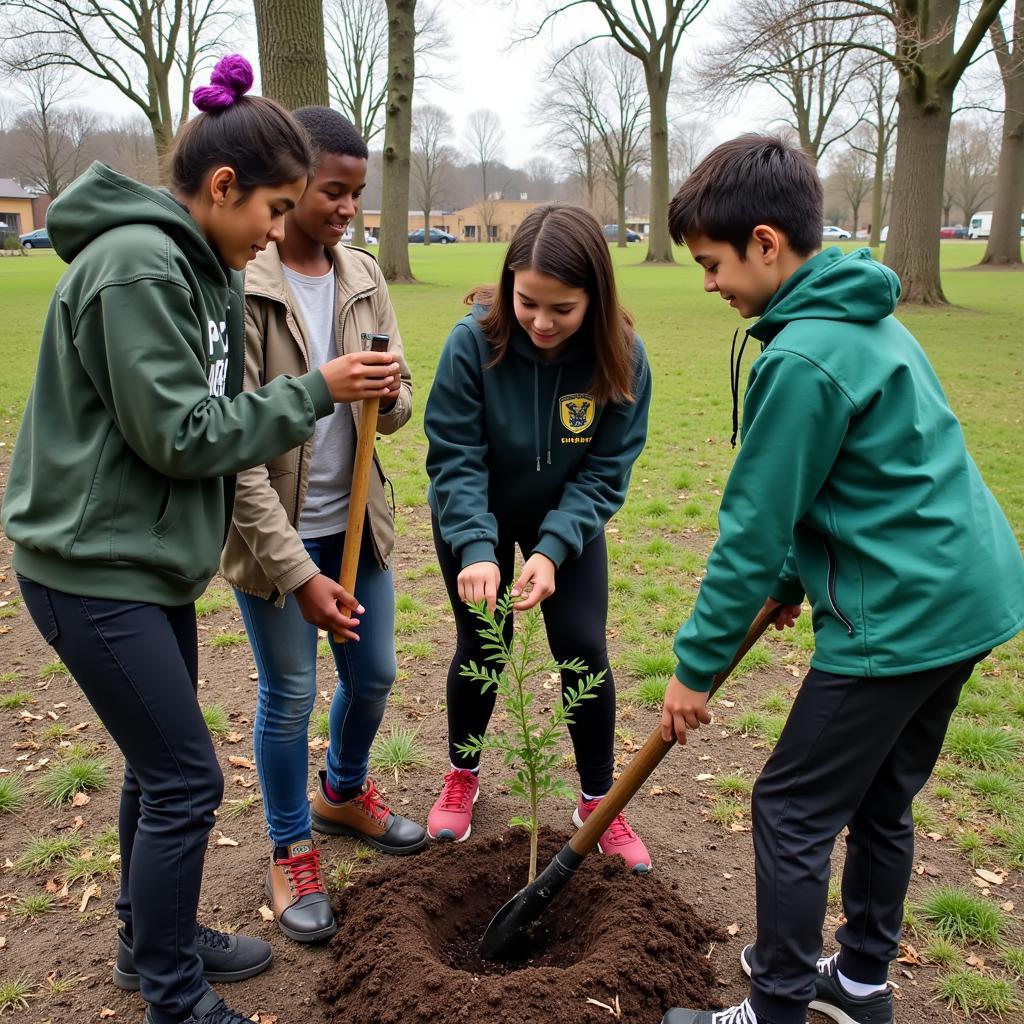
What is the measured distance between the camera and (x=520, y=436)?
2908 millimetres

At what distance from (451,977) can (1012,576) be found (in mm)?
1665

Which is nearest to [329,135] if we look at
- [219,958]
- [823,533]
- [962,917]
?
[823,533]

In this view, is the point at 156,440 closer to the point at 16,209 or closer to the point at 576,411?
the point at 576,411

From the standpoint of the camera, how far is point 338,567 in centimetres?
298

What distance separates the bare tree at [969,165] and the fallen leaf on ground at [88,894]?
66147mm

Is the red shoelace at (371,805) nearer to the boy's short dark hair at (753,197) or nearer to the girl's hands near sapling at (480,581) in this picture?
the girl's hands near sapling at (480,581)

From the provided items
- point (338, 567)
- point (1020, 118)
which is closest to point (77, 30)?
point (1020, 118)

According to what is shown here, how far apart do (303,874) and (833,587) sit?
1.82 meters

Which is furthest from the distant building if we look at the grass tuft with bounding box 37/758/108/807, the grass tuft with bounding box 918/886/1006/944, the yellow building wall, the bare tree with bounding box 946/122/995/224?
the grass tuft with bounding box 918/886/1006/944

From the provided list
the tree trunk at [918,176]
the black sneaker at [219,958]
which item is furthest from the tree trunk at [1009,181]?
the black sneaker at [219,958]

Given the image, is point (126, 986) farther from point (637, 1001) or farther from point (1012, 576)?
point (1012, 576)

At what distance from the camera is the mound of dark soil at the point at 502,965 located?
2.32 meters

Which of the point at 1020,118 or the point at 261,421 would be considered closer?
the point at 261,421

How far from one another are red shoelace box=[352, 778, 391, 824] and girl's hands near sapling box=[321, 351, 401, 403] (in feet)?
5.23
